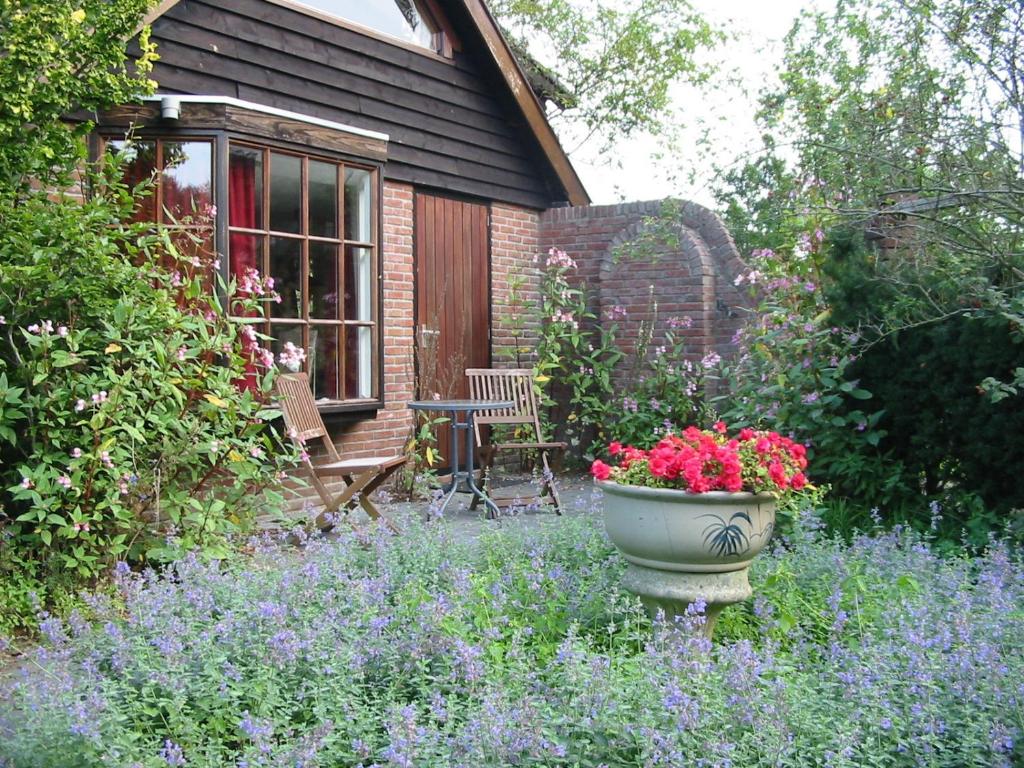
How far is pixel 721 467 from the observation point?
375cm

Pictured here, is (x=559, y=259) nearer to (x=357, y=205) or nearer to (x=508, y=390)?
(x=508, y=390)

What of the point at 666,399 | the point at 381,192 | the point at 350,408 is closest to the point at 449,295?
the point at 381,192

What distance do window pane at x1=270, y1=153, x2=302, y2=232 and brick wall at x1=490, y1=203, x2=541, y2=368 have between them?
2.83m

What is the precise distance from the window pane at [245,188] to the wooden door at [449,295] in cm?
208

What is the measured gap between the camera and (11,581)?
14.6ft

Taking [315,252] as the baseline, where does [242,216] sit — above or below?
above

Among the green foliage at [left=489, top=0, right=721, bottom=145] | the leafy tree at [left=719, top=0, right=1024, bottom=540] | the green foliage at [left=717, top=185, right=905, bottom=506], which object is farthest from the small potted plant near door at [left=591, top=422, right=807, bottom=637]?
the green foliage at [left=489, top=0, right=721, bottom=145]

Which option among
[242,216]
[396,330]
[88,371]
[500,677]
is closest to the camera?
[500,677]

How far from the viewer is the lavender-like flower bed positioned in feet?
8.75

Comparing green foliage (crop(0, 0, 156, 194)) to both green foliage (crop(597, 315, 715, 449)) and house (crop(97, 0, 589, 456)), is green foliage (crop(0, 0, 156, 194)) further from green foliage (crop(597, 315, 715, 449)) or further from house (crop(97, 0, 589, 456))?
green foliage (crop(597, 315, 715, 449))

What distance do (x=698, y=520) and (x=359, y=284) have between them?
14.7 ft

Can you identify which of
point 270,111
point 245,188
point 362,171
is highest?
point 270,111

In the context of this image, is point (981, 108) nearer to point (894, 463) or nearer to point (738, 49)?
point (894, 463)

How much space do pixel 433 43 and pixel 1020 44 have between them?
5.34 m
